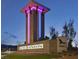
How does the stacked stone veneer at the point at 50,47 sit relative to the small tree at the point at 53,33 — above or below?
below

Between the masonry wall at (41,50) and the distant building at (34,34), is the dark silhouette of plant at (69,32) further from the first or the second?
the masonry wall at (41,50)

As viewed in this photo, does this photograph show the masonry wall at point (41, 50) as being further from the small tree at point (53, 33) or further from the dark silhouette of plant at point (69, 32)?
the dark silhouette of plant at point (69, 32)

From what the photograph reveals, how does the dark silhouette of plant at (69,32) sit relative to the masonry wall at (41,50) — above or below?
above

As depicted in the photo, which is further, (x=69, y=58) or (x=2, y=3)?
(x=2, y=3)

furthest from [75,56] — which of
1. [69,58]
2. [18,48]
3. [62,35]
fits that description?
[18,48]

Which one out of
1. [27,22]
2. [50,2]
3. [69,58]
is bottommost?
[69,58]

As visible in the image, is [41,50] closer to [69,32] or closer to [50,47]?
[50,47]

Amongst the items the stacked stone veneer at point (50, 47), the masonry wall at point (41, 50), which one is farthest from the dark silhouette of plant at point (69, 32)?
the masonry wall at point (41, 50)

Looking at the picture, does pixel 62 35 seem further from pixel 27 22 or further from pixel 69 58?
pixel 27 22

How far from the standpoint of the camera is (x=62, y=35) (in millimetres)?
2576

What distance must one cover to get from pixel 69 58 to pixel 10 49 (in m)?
0.71

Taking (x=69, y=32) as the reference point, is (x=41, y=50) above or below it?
below

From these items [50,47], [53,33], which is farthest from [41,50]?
[53,33]

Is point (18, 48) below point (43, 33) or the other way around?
below
